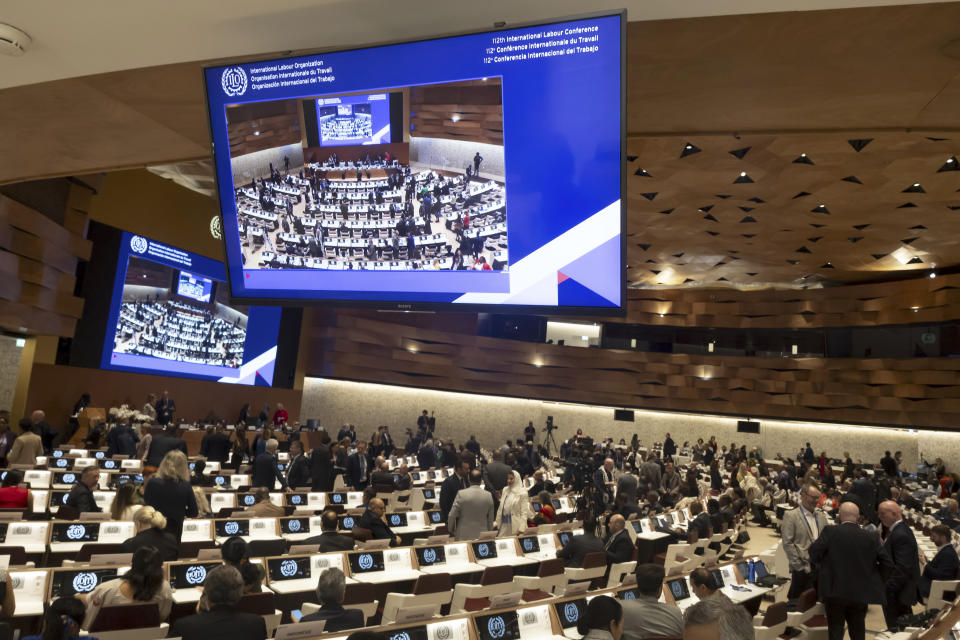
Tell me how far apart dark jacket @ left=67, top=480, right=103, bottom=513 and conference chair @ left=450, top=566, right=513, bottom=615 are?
404cm

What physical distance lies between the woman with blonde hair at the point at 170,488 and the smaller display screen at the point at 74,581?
4.37ft

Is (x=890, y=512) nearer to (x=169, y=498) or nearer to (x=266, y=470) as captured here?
(x=169, y=498)

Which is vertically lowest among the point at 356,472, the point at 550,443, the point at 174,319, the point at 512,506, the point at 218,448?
the point at 512,506

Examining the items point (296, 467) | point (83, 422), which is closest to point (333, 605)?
point (296, 467)

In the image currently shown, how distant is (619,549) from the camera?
302 inches

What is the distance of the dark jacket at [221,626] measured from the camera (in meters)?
3.35

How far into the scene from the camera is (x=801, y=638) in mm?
6262

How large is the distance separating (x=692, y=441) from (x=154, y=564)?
3053 centimetres

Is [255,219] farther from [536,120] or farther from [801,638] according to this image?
[801,638]

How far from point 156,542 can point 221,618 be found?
200cm

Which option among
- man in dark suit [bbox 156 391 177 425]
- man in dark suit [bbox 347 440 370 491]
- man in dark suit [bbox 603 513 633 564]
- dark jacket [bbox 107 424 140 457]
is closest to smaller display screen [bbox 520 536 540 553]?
man in dark suit [bbox 603 513 633 564]

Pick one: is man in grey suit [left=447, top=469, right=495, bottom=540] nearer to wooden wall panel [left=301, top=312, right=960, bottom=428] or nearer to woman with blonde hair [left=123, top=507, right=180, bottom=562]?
woman with blonde hair [left=123, top=507, right=180, bottom=562]

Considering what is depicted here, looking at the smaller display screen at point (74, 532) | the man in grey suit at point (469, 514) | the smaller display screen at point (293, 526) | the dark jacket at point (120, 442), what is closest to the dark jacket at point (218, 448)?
the dark jacket at point (120, 442)

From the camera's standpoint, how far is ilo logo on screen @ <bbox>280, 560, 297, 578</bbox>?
5711 mm
